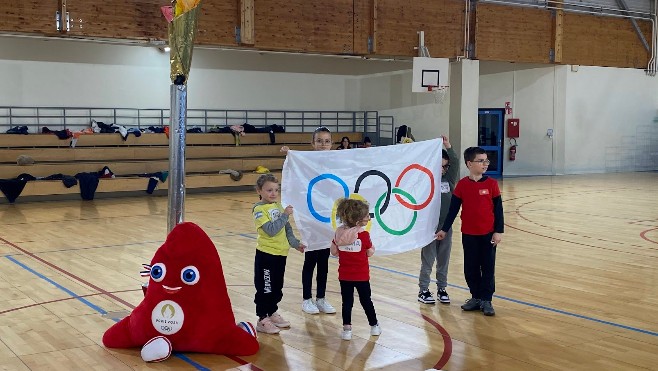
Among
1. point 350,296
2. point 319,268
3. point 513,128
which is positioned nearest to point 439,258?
point 319,268

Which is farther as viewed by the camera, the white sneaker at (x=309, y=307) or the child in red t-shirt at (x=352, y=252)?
the white sneaker at (x=309, y=307)

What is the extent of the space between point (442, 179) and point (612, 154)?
69.4 feet

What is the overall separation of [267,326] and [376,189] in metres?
1.83

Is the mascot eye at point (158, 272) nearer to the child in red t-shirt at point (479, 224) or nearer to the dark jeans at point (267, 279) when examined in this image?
the dark jeans at point (267, 279)

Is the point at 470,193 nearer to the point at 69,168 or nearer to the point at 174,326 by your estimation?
the point at 174,326

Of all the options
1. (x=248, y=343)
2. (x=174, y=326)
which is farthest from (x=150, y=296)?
(x=248, y=343)

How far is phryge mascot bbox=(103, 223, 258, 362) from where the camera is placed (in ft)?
18.0

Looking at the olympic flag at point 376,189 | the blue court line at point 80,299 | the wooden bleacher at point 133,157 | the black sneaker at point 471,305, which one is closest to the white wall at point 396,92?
the wooden bleacher at point 133,157

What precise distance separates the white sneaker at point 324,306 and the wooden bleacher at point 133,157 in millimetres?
11874

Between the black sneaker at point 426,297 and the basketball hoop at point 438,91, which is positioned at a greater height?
the basketball hoop at point 438,91

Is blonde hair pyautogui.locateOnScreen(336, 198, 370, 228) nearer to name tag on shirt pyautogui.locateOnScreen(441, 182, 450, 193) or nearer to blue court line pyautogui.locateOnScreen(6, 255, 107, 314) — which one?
name tag on shirt pyautogui.locateOnScreen(441, 182, 450, 193)

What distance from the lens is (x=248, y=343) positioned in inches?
218

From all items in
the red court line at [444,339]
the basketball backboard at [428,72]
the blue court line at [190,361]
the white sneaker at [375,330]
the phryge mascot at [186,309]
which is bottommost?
the blue court line at [190,361]

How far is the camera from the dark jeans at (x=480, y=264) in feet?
22.1
